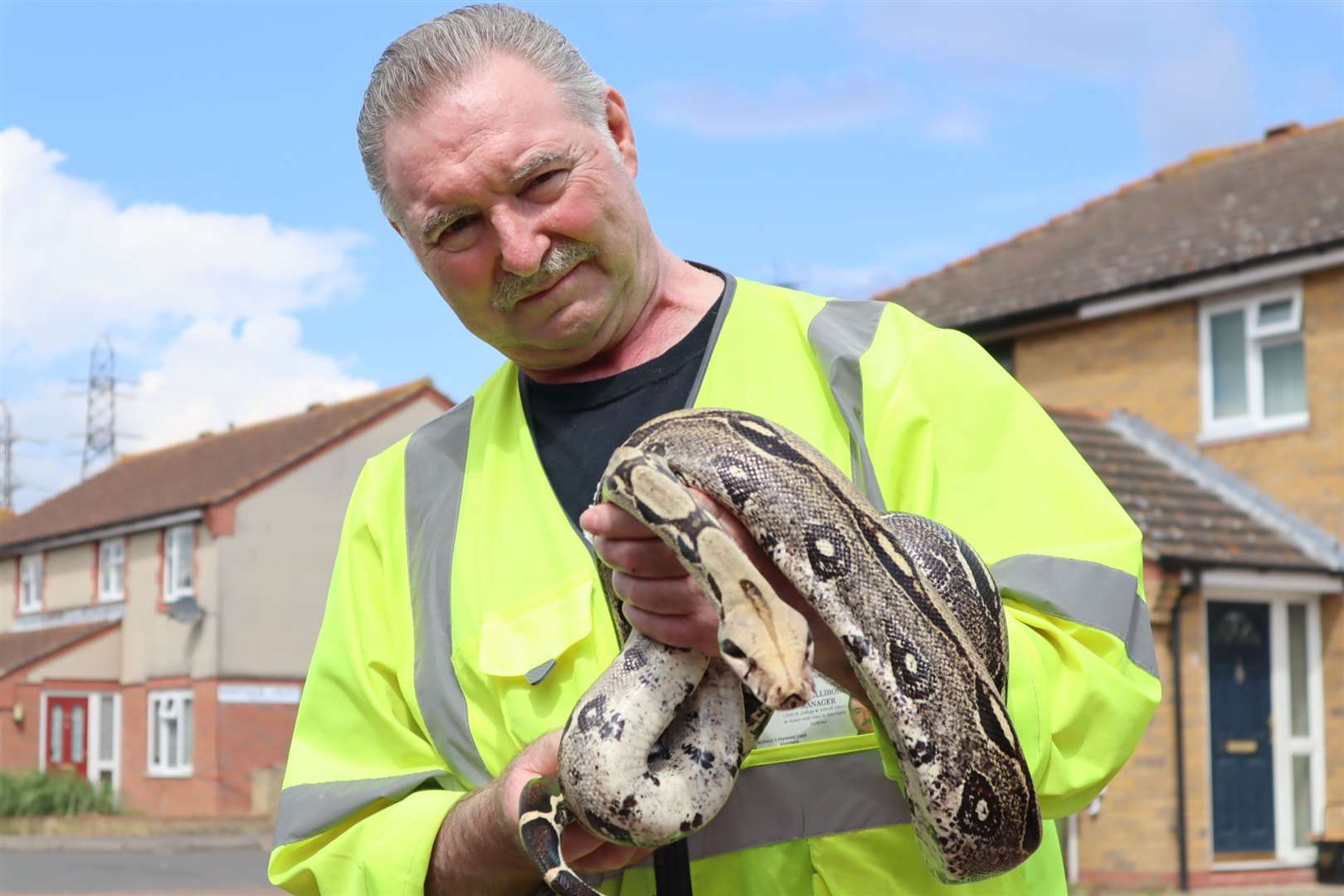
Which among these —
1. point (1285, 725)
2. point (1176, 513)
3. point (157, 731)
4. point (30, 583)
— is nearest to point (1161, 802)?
point (1285, 725)

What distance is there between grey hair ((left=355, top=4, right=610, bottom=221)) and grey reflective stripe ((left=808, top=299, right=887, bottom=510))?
68 cm

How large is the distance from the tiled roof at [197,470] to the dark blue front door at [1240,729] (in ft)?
91.7

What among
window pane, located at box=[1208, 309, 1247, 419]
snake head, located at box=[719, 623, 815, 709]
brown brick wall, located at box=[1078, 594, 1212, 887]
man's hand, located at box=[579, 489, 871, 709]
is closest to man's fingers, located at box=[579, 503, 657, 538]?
man's hand, located at box=[579, 489, 871, 709]

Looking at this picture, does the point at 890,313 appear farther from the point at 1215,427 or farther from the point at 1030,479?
the point at 1215,427

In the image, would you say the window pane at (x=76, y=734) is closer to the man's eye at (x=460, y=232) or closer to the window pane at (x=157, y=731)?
the window pane at (x=157, y=731)

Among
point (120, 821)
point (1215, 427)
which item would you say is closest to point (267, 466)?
point (120, 821)

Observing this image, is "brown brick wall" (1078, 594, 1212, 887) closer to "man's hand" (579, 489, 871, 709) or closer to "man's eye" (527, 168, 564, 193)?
"man's eye" (527, 168, 564, 193)

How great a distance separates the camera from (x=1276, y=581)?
19328mm

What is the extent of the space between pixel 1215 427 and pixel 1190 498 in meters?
1.34

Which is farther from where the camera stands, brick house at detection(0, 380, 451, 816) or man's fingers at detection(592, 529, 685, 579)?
brick house at detection(0, 380, 451, 816)

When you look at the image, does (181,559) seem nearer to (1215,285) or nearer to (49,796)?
(49,796)

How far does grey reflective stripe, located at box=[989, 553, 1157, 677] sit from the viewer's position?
2.85 meters

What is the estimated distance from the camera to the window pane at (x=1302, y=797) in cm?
1961

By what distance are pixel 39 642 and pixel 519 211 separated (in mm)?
46031
